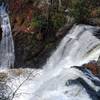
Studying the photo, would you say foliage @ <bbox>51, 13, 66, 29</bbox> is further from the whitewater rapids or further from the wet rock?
the wet rock

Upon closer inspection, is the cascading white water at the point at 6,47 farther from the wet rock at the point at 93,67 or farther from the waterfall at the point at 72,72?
the wet rock at the point at 93,67

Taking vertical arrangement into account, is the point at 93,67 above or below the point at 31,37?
above

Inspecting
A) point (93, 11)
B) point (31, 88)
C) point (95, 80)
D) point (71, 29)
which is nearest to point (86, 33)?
point (71, 29)

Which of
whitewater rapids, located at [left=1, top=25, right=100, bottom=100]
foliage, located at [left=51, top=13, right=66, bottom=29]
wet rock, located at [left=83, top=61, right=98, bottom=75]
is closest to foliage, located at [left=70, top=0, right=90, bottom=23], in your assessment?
foliage, located at [left=51, top=13, right=66, bottom=29]

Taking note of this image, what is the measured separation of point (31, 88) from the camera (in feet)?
61.8

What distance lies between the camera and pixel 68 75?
1700cm

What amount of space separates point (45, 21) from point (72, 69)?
8032 mm

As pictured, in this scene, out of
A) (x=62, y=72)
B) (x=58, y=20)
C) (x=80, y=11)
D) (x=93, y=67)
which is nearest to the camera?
(x=93, y=67)

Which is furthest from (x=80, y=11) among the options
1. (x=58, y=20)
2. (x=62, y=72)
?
(x=62, y=72)

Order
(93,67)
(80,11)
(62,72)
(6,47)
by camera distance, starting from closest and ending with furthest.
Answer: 1. (93,67)
2. (62,72)
3. (80,11)
4. (6,47)

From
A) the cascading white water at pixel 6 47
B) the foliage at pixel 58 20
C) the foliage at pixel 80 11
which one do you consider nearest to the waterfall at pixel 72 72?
the foliage at pixel 80 11

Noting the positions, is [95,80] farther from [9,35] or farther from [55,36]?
[9,35]

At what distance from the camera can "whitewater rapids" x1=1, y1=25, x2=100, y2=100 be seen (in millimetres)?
15438

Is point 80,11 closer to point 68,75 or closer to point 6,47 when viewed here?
point 6,47
